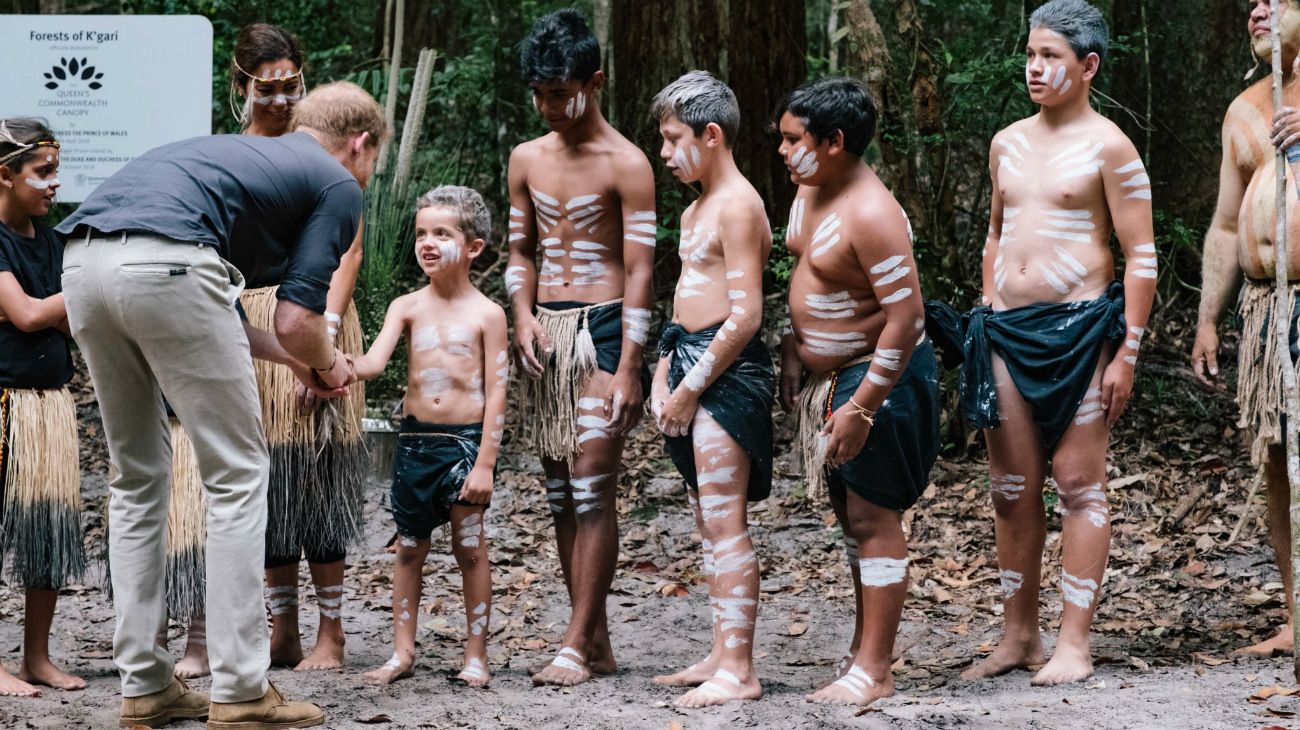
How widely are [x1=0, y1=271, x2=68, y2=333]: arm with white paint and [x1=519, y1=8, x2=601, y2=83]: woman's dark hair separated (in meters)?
1.55

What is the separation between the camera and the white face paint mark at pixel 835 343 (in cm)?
358

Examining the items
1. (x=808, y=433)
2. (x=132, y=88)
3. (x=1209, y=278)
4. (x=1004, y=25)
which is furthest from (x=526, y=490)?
(x=1004, y=25)

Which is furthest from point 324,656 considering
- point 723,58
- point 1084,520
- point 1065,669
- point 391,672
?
point 723,58

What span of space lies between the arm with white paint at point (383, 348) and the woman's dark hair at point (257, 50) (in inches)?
33.3

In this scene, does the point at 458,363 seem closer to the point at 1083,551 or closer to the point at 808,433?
the point at 808,433

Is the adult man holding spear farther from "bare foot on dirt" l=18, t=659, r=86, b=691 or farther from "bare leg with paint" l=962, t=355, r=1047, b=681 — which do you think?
"bare foot on dirt" l=18, t=659, r=86, b=691

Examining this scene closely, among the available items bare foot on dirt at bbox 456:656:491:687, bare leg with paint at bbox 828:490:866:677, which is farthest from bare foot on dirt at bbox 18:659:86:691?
bare leg with paint at bbox 828:490:866:677

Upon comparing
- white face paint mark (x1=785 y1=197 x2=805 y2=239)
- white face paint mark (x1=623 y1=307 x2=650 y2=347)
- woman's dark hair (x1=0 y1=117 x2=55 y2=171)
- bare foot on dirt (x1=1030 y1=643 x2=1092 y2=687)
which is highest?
woman's dark hair (x1=0 y1=117 x2=55 y2=171)

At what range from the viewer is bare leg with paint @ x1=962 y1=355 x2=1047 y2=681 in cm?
379

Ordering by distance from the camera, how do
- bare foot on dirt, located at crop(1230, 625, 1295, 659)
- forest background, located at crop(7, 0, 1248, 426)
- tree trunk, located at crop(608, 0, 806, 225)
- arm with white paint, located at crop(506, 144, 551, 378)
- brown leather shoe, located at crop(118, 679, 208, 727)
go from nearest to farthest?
brown leather shoe, located at crop(118, 679, 208, 727) < bare foot on dirt, located at crop(1230, 625, 1295, 659) < arm with white paint, located at crop(506, 144, 551, 378) < forest background, located at crop(7, 0, 1248, 426) < tree trunk, located at crop(608, 0, 806, 225)

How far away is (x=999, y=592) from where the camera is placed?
16.6ft

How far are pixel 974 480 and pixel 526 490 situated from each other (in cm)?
221

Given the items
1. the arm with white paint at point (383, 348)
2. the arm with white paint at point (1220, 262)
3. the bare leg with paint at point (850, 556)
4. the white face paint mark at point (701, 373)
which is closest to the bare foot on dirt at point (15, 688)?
the arm with white paint at point (383, 348)

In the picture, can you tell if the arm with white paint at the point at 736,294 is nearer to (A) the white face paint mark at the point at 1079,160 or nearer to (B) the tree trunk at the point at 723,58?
(A) the white face paint mark at the point at 1079,160
